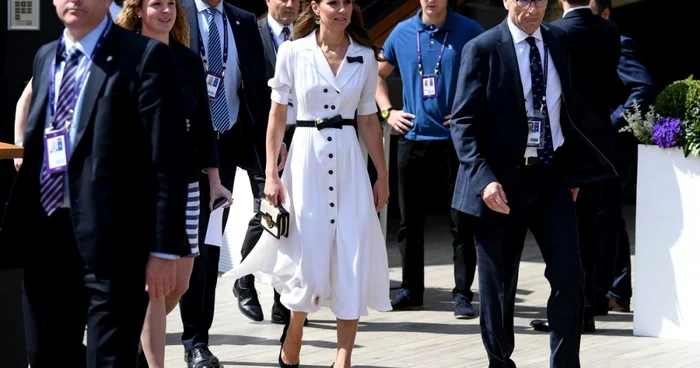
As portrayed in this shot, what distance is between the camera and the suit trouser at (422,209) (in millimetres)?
7750

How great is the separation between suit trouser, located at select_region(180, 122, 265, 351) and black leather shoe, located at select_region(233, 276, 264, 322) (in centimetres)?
104

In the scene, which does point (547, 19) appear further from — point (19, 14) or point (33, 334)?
point (33, 334)

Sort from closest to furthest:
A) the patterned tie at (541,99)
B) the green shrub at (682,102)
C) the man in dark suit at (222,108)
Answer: the patterned tie at (541,99) → the man in dark suit at (222,108) → the green shrub at (682,102)

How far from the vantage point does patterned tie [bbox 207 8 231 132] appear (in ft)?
20.6

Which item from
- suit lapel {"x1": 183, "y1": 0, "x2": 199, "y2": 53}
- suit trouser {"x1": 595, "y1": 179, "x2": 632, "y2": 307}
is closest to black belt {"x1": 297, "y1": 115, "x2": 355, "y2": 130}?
suit lapel {"x1": 183, "y1": 0, "x2": 199, "y2": 53}

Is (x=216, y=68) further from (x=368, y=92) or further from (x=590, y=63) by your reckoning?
(x=590, y=63)

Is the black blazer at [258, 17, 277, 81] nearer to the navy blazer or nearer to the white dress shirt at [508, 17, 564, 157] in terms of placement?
the white dress shirt at [508, 17, 564, 157]

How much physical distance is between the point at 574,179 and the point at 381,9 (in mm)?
5984

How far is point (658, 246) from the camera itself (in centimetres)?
695

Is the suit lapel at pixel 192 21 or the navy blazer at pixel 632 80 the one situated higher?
the suit lapel at pixel 192 21

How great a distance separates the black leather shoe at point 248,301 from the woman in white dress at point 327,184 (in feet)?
4.78

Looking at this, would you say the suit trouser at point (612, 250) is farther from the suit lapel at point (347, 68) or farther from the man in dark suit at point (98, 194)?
the man in dark suit at point (98, 194)

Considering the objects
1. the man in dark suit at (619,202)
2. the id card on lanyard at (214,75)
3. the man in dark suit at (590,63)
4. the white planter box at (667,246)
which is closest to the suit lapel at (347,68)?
the id card on lanyard at (214,75)

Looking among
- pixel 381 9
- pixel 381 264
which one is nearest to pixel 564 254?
pixel 381 264
